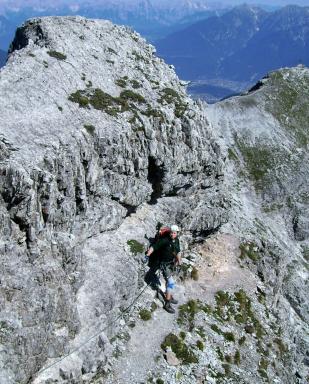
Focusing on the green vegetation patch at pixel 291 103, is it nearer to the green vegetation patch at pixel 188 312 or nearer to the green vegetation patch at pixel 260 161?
the green vegetation patch at pixel 260 161

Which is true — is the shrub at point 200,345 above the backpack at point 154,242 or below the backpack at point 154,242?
below

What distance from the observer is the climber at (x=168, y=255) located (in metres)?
32.1

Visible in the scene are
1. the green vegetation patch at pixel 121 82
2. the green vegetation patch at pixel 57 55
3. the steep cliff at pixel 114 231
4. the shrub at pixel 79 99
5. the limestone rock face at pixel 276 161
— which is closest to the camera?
the steep cliff at pixel 114 231

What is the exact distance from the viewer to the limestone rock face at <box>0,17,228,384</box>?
956 inches

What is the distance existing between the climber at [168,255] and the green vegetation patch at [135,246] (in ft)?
4.90

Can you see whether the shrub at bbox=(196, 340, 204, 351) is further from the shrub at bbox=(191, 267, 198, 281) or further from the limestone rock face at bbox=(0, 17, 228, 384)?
the shrub at bbox=(191, 267, 198, 281)

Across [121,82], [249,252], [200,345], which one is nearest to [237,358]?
[200,345]

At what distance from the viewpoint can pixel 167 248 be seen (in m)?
32.4

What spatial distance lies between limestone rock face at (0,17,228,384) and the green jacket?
6.71 ft

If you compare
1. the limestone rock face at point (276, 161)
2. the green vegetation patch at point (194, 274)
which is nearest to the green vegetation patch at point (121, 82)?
the green vegetation patch at point (194, 274)

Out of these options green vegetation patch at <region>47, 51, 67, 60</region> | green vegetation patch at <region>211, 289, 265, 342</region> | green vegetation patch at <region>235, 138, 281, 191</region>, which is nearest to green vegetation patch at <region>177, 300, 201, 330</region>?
green vegetation patch at <region>211, 289, 265, 342</region>

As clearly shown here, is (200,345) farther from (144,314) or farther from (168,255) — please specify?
(168,255)

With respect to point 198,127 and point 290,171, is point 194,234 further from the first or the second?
point 290,171

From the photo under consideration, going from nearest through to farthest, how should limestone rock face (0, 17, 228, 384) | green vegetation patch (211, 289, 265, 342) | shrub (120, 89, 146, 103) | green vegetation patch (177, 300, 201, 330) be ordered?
1. limestone rock face (0, 17, 228, 384)
2. green vegetation patch (177, 300, 201, 330)
3. green vegetation patch (211, 289, 265, 342)
4. shrub (120, 89, 146, 103)
